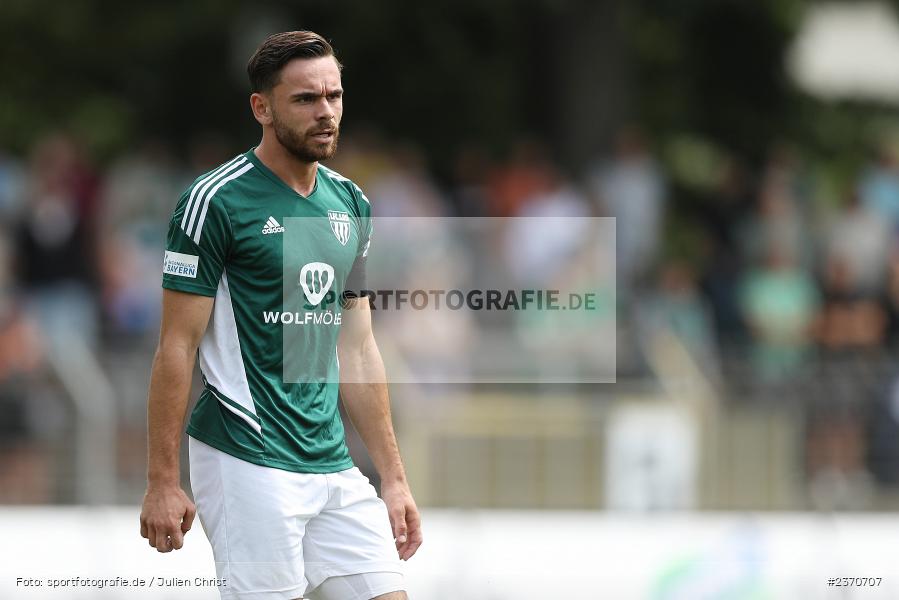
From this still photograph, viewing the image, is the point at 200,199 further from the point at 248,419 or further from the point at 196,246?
the point at 248,419

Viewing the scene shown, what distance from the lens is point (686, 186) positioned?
19.8 m

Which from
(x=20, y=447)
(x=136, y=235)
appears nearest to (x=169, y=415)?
(x=20, y=447)

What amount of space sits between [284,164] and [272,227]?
0.65ft

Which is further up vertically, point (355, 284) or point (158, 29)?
point (158, 29)

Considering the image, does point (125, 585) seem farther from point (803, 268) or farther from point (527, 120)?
point (527, 120)

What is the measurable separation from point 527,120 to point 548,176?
4.16 metres

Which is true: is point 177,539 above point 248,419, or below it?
below

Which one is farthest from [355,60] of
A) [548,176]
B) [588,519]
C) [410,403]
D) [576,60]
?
[588,519]

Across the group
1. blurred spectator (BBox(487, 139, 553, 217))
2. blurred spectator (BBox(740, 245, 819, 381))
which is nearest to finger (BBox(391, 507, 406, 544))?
blurred spectator (BBox(740, 245, 819, 381))

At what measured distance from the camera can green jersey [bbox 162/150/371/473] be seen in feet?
14.8

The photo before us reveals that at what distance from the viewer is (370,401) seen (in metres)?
4.95

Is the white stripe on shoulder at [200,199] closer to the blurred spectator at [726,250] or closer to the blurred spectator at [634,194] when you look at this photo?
the blurred spectator at [726,250]

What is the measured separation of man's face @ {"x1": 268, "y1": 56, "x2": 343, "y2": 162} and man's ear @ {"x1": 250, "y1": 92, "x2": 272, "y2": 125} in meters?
0.02

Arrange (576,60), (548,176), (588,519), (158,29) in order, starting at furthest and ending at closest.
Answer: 1. (158,29)
2. (576,60)
3. (548,176)
4. (588,519)
